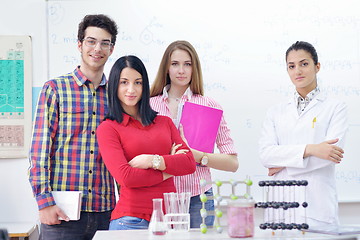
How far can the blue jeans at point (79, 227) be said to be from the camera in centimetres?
224

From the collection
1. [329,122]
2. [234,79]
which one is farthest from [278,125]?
[234,79]

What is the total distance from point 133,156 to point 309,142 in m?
1.03

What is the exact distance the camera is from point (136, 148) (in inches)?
84.5

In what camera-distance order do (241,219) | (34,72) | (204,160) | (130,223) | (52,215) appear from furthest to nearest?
(34,72)
(204,160)
(52,215)
(130,223)
(241,219)

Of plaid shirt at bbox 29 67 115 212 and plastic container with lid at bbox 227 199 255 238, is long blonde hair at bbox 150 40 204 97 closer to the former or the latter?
plaid shirt at bbox 29 67 115 212

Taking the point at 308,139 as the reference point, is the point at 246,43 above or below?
above

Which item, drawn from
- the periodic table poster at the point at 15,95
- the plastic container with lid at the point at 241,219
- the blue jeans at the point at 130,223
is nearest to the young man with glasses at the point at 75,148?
the blue jeans at the point at 130,223

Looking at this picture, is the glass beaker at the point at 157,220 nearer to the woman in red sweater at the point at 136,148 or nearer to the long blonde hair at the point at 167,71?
the woman in red sweater at the point at 136,148

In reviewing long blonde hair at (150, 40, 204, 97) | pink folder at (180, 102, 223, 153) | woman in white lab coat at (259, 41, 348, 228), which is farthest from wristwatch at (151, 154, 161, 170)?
woman in white lab coat at (259, 41, 348, 228)

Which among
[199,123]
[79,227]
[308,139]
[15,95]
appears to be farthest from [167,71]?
[15,95]

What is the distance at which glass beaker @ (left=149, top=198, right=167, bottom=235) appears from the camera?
1900mm

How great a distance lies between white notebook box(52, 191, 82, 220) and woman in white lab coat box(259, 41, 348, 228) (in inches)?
42.1

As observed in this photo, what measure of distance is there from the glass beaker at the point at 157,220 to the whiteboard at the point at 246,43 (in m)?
1.73

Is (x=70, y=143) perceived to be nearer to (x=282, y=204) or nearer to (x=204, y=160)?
(x=204, y=160)
